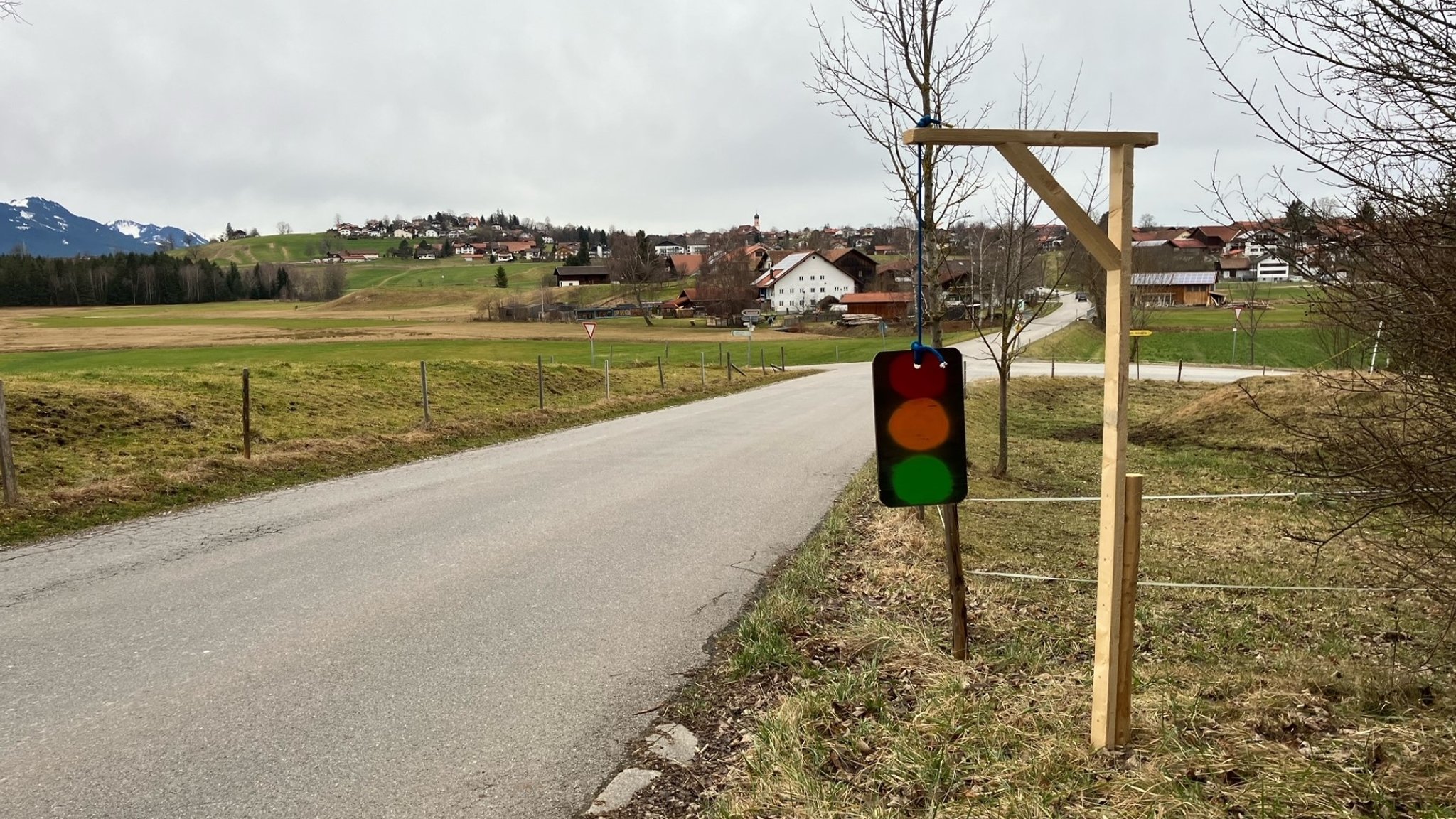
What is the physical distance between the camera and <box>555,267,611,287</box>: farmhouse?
435ft

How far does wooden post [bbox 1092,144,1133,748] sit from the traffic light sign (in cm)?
73

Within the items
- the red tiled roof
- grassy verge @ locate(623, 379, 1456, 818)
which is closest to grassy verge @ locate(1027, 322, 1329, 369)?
the red tiled roof

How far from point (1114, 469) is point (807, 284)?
327 ft

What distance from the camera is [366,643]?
536cm

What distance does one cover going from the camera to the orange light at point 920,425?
13.5ft

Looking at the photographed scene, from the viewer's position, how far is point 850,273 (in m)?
104

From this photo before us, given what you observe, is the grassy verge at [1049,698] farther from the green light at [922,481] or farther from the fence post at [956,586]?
the green light at [922,481]

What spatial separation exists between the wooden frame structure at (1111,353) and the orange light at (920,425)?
0.79m

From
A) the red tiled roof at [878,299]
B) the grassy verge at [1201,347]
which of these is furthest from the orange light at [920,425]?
the red tiled roof at [878,299]

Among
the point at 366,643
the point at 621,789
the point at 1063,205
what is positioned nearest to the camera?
the point at 1063,205

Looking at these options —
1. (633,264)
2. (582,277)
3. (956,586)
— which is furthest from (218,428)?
(582,277)

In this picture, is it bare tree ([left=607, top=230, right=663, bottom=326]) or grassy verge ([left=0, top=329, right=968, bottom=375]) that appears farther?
bare tree ([left=607, top=230, right=663, bottom=326])

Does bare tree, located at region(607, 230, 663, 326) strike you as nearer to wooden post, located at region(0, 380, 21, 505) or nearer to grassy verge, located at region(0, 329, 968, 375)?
grassy verge, located at region(0, 329, 968, 375)

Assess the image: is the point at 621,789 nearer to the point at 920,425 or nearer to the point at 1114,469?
the point at 920,425
